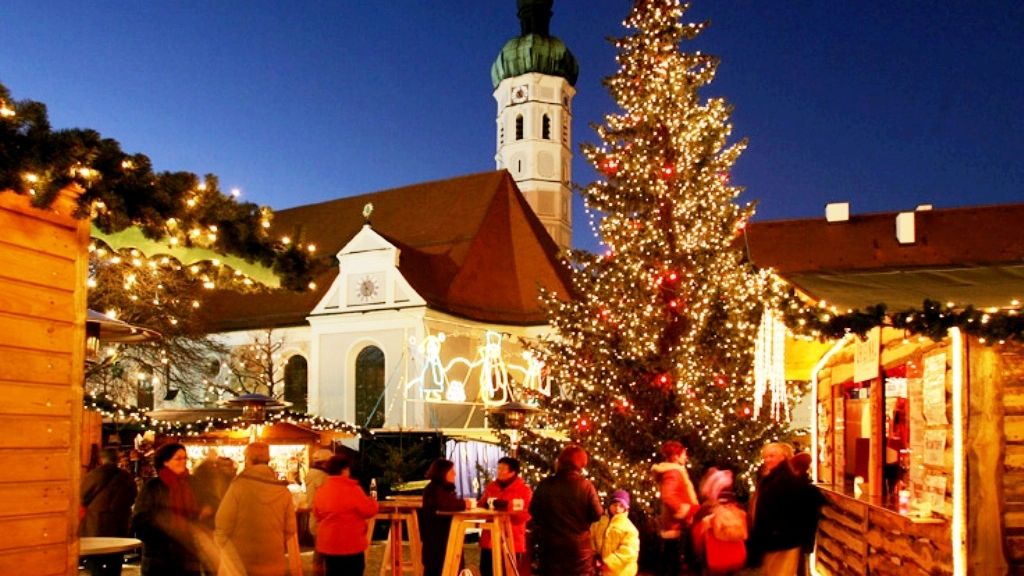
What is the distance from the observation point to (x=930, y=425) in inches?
313

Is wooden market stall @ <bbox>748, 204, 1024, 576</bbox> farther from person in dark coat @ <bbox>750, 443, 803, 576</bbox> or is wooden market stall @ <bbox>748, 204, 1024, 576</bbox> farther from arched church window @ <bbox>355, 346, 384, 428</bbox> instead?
arched church window @ <bbox>355, 346, 384, 428</bbox>

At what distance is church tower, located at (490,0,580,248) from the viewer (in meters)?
53.5

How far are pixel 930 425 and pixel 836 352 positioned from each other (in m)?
4.79

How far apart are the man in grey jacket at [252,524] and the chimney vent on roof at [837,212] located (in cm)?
623

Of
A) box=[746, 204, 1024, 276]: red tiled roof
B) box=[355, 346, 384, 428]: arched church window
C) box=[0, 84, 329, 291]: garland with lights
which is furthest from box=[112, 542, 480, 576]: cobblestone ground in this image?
box=[355, 346, 384, 428]: arched church window

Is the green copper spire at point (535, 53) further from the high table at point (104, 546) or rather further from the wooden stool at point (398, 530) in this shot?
the high table at point (104, 546)

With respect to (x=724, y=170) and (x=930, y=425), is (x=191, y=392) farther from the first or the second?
(x=930, y=425)

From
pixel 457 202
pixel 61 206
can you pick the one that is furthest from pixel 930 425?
pixel 457 202

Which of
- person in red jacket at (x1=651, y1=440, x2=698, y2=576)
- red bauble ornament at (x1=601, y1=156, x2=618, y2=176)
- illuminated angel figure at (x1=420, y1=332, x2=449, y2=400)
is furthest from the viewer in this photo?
illuminated angel figure at (x1=420, y1=332, x2=449, y2=400)

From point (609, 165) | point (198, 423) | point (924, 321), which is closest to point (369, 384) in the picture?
point (198, 423)

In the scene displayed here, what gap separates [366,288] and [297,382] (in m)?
5.80

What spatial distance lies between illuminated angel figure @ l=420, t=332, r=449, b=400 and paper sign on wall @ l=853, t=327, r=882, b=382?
19.0m

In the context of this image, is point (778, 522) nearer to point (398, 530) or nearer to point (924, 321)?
point (924, 321)

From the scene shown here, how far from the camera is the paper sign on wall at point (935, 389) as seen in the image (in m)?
7.49
